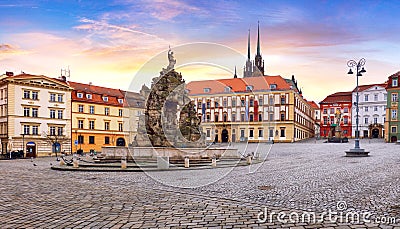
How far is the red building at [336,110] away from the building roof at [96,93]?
55.8 m

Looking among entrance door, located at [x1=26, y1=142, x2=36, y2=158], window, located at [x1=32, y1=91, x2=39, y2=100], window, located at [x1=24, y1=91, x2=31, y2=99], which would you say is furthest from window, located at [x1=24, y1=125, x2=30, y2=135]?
window, located at [x1=32, y1=91, x2=39, y2=100]

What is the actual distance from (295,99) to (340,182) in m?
64.0

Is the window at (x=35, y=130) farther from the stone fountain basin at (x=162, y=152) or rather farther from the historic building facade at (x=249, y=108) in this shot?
the stone fountain basin at (x=162, y=152)

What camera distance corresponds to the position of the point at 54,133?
53938 mm

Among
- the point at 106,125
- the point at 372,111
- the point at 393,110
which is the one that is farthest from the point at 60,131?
the point at 372,111

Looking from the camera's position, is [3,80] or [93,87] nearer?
[3,80]

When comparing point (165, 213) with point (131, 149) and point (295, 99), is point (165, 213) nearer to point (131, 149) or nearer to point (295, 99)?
point (131, 149)

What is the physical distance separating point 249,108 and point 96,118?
108ft

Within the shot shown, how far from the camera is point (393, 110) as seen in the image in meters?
65.1

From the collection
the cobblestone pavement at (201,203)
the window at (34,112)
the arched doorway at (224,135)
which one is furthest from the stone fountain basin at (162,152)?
the arched doorway at (224,135)

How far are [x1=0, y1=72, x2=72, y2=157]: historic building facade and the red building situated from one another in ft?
216

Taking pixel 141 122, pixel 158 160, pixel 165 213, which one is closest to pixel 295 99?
pixel 141 122

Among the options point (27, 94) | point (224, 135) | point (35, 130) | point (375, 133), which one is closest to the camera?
point (27, 94)

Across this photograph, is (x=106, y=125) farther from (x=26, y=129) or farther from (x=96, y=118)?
(x=26, y=129)
